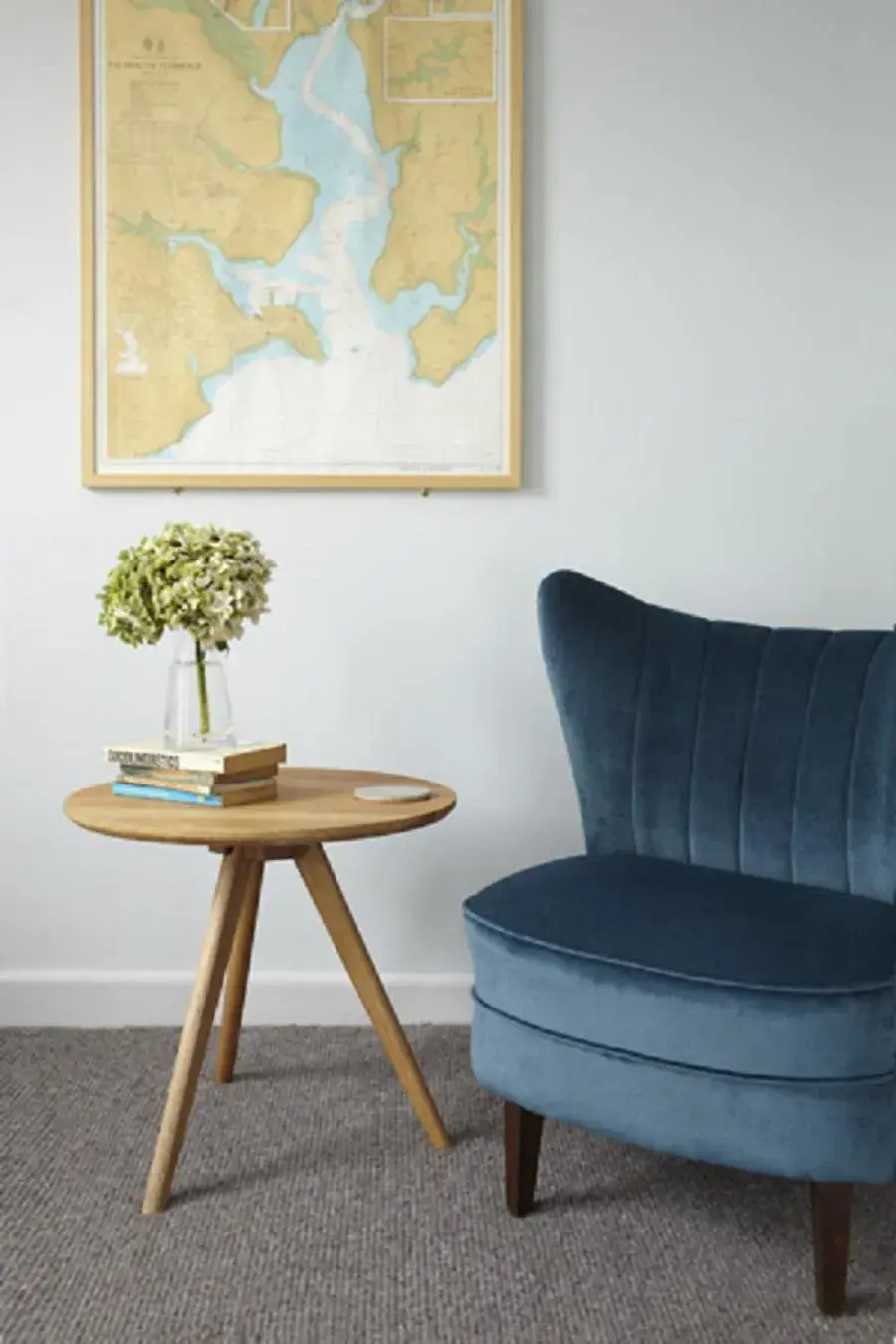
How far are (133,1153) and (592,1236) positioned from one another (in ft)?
2.53

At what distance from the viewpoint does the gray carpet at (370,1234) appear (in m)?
1.61

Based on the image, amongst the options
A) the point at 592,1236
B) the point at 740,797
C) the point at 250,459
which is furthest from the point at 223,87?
the point at 592,1236

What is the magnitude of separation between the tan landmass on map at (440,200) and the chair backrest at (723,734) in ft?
2.28

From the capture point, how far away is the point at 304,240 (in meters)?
2.55

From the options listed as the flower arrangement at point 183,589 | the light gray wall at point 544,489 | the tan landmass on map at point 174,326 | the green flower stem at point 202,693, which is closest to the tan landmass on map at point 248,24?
the light gray wall at point 544,489

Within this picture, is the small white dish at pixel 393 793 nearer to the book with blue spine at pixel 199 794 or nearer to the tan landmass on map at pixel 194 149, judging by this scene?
the book with blue spine at pixel 199 794

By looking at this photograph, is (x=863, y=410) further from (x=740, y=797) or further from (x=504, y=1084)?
(x=504, y=1084)

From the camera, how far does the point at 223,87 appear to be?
2.54 meters

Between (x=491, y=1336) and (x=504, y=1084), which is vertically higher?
(x=504, y=1084)

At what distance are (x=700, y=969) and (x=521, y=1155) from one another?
460 millimetres

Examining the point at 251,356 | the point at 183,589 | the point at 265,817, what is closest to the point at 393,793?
the point at 265,817

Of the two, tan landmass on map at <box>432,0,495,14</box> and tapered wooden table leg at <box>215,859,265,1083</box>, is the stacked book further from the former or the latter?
tan landmass on map at <box>432,0,495,14</box>

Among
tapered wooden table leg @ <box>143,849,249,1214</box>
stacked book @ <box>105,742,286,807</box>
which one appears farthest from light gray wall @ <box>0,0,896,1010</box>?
tapered wooden table leg @ <box>143,849,249,1214</box>

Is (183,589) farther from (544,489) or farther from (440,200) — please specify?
(440,200)
